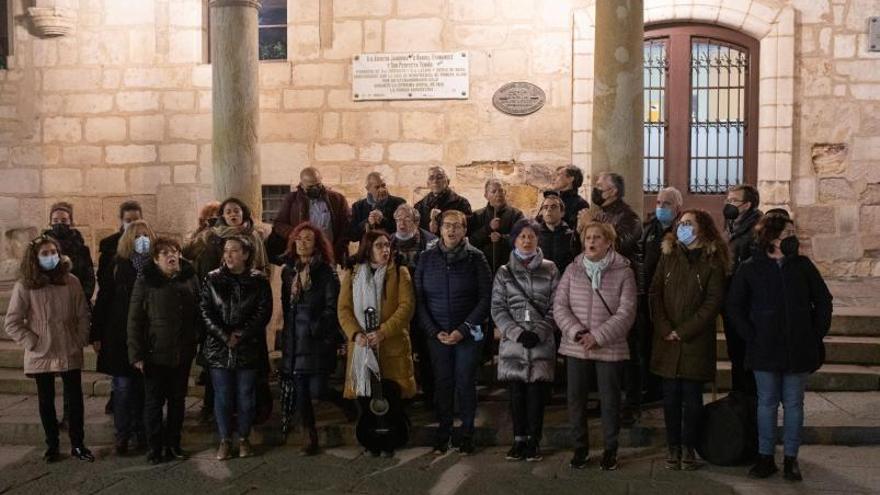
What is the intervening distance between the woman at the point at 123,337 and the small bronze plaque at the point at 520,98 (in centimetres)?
555

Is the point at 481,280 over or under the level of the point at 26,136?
under

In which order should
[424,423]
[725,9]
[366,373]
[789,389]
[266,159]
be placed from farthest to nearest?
1. [266,159]
2. [725,9]
3. [424,423]
4. [366,373]
5. [789,389]

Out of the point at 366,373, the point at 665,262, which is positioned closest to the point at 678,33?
the point at 665,262

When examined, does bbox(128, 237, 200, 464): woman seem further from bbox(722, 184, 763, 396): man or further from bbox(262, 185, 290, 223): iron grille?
bbox(262, 185, 290, 223): iron grille

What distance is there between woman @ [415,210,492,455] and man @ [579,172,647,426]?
35.1 inches

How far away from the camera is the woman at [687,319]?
241 inches

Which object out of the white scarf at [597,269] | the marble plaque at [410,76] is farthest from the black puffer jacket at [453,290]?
the marble plaque at [410,76]

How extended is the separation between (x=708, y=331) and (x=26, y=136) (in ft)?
30.4

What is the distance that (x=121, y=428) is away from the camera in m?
6.78

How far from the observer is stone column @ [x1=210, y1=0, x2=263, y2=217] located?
→ 988cm

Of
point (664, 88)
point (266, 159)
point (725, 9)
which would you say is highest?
point (725, 9)

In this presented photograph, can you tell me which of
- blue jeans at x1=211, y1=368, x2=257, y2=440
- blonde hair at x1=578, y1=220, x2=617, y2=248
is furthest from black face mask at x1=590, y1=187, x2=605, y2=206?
blue jeans at x1=211, y1=368, x2=257, y2=440

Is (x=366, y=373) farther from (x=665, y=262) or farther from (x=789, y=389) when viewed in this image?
(x=789, y=389)

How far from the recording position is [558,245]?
23.0ft
